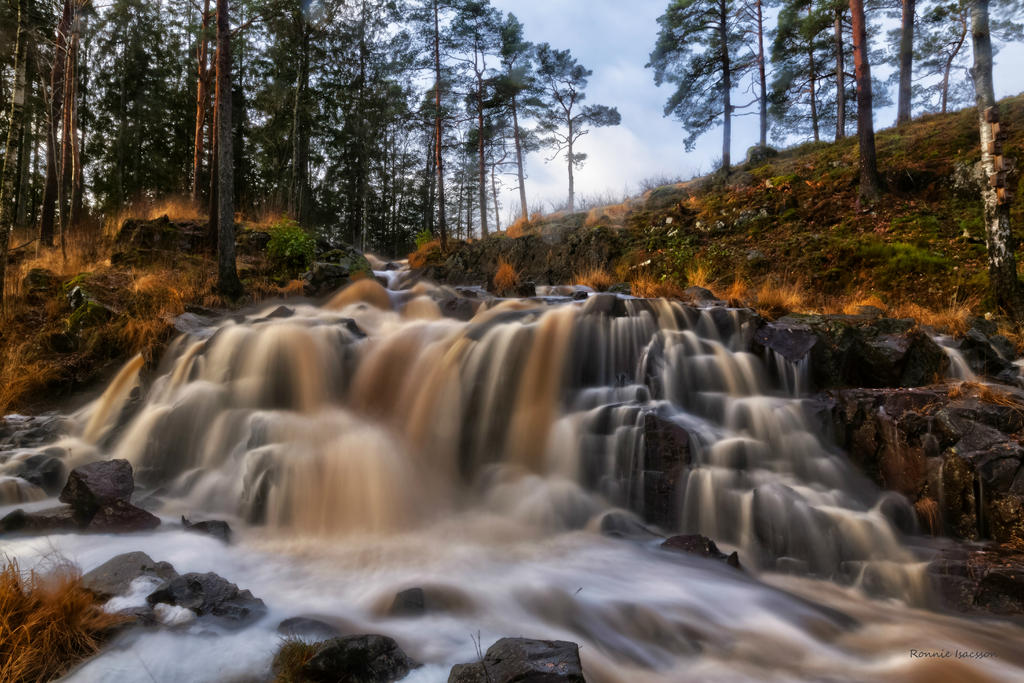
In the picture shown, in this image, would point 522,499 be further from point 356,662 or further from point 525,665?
point 525,665

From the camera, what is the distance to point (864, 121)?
13.6m

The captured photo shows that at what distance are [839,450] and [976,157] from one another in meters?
11.8

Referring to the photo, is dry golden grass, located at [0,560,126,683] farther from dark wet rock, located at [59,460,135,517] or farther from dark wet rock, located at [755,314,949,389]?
dark wet rock, located at [755,314,949,389]

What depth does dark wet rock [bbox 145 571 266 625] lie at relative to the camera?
3.15 m

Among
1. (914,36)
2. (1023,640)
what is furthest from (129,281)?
(914,36)

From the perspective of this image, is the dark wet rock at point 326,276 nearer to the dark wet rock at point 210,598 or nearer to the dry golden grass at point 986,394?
the dark wet rock at point 210,598

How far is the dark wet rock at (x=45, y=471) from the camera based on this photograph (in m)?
5.67

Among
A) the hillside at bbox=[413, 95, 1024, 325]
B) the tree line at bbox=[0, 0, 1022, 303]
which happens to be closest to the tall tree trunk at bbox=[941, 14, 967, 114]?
the tree line at bbox=[0, 0, 1022, 303]

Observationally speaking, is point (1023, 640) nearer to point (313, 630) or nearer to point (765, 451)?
point (765, 451)

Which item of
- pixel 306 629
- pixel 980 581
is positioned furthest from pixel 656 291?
pixel 306 629

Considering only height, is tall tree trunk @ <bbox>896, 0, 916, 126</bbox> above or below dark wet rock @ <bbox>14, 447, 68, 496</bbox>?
above

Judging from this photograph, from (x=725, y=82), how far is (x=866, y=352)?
929 inches

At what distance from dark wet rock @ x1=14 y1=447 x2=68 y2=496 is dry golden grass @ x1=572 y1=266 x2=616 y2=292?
1031 centimetres

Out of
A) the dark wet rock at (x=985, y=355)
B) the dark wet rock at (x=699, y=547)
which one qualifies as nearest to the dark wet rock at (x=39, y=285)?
the dark wet rock at (x=699, y=547)
